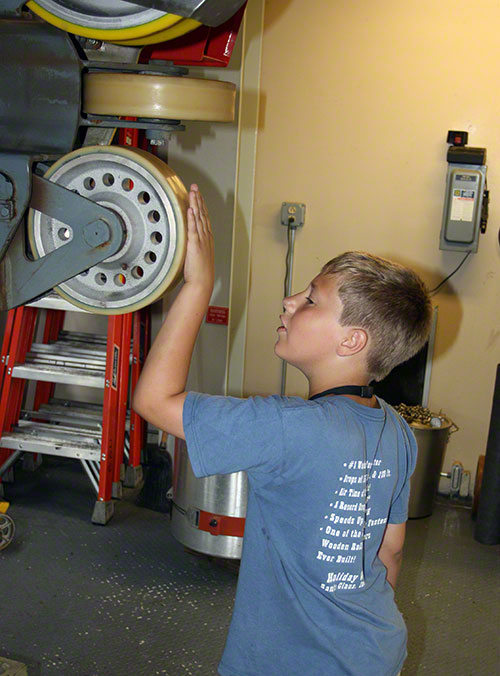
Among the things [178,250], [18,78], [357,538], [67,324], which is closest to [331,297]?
[178,250]

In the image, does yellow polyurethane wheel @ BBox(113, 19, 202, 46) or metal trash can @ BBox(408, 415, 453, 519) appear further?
metal trash can @ BBox(408, 415, 453, 519)

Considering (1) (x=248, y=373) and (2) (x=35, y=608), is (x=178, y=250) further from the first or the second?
(1) (x=248, y=373)

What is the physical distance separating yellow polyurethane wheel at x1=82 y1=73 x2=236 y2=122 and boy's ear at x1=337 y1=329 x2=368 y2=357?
39 cm

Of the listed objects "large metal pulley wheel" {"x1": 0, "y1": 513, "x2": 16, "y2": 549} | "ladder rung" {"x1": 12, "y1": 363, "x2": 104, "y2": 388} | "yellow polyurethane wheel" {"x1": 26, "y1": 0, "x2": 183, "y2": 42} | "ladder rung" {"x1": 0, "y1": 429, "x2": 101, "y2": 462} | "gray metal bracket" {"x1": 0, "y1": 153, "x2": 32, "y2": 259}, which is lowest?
"large metal pulley wheel" {"x1": 0, "y1": 513, "x2": 16, "y2": 549}

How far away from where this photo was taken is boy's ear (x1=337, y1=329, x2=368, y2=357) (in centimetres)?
116

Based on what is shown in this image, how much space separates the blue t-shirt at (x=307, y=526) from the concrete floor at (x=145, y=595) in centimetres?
113

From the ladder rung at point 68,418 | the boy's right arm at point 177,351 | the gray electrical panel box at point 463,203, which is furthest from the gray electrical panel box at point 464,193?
the boy's right arm at point 177,351

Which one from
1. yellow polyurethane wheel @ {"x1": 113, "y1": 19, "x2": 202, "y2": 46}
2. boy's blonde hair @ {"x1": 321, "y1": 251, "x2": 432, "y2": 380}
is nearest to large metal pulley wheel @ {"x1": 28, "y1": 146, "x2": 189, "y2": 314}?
yellow polyurethane wheel @ {"x1": 113, "y1": 19, "x2": 202, "y2": 46}

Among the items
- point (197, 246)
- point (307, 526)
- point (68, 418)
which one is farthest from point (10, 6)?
point (68, 418)

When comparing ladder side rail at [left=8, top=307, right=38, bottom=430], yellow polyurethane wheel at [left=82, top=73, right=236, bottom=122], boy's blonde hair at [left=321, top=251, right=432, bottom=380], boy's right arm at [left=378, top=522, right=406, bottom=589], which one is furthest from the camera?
ladder side rail at [left=8, top=307, right=38, bottom=430]

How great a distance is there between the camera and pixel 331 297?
1.17 meters

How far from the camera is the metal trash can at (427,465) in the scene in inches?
125

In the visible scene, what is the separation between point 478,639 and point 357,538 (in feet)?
5.06

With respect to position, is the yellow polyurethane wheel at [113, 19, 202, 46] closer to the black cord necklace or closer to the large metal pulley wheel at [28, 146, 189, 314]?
the large metal pulley wheel at [28, 146, 189, 314]
